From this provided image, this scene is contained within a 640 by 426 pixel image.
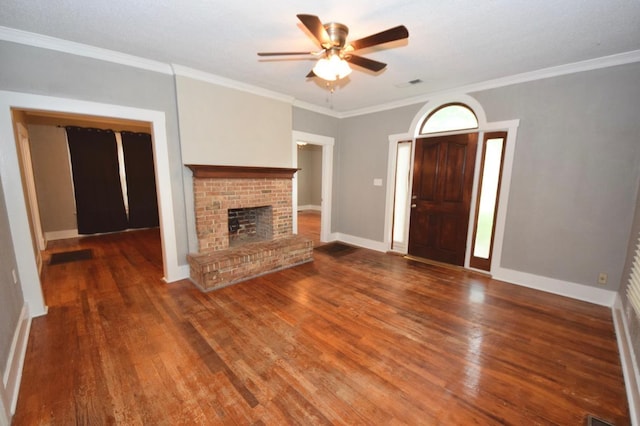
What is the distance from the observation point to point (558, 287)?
3.13 meters

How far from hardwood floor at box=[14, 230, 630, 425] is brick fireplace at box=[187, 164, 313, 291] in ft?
1.04

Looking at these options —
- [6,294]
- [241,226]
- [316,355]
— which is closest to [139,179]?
[241,226]

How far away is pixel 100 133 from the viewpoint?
5484mm

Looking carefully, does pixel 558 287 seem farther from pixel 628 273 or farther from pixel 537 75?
pixel 537 75

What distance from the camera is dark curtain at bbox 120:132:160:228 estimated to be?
19.3 feet

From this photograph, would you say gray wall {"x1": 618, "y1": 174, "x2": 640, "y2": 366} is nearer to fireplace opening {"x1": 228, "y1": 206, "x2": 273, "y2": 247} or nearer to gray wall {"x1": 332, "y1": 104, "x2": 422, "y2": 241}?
gray wall {"x1": 332, "y1": 104, "x2": 422, "y2": 241}

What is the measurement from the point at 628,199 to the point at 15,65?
6.38 m

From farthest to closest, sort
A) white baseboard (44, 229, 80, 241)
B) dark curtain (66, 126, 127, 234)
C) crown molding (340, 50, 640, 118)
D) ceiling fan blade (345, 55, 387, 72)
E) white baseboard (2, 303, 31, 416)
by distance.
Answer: dark curtain (66, 126, 127, 234) → white baseboard (44, 229, 80, 241) → crown molding (340, 50, 640, 118) → ceiling fan blade (345, 55, 387, 72) → white baseboard (2, 303, 31, 416)

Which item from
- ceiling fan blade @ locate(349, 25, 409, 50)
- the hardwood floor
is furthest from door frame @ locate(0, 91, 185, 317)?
ceiling fan blade @ locate(349, 25, 409, 50)

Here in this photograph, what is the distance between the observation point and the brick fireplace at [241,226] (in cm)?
328

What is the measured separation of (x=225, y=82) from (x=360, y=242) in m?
3.73

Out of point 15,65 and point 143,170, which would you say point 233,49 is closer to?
point 15,65

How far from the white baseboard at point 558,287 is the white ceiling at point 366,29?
2.61 m

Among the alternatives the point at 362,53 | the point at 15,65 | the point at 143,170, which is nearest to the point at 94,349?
the point at 15,65
